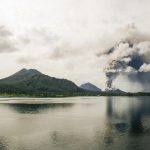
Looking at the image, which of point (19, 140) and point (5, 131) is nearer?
point (19, 140)

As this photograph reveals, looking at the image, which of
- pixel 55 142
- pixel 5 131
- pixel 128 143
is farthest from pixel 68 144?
pixel 5 131

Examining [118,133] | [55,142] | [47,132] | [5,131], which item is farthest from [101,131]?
[5,131]

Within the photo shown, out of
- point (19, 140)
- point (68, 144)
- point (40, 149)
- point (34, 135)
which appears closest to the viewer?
point (40, 149)

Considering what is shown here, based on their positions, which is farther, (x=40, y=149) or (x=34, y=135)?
(x=34, y=135)

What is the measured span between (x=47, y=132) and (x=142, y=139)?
29.5 metres

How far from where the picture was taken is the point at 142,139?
79.8 m

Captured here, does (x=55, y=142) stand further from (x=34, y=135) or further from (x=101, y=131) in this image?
(x=101, y=131)

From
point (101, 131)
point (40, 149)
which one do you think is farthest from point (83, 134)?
point (40, 149)

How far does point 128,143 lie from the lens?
74250 millimetres

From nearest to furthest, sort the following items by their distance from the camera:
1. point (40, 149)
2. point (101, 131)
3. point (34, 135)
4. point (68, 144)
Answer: point (40, 149) → point (68, 144) → point (34, 135) → point (101, 131)

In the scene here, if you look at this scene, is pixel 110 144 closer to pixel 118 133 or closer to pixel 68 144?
pixel 68 144

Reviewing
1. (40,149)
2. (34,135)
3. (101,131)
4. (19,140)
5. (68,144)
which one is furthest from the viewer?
(101,131)

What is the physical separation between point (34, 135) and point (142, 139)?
100ft

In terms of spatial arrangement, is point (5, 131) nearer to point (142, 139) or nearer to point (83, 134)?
→ point (83, 134)
